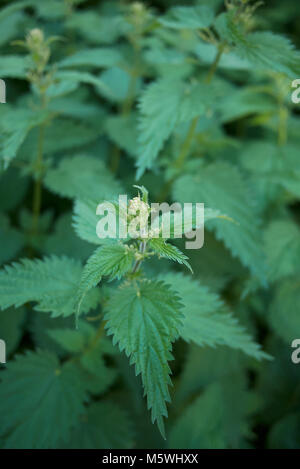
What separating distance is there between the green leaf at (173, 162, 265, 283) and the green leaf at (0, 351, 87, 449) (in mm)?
988

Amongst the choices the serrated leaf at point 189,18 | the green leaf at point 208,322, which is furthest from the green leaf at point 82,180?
the serrated leaf at point 189,18

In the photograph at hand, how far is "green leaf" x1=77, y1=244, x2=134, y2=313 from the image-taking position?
1157 millimetres

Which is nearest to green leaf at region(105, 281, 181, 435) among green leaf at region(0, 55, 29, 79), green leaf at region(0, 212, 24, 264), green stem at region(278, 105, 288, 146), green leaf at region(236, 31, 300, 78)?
green leaf at region(236, 31, 300, 78)

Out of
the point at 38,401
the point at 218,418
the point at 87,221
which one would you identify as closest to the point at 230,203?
the point at 87,221

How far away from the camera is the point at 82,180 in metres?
2.24

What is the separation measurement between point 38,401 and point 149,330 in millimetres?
777

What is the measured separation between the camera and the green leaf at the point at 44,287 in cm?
139

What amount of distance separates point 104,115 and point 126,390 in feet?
6.68

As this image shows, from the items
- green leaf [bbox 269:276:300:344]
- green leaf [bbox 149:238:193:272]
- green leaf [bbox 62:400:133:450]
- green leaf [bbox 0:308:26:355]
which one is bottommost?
green leaf [bbox 62:400:133:450]

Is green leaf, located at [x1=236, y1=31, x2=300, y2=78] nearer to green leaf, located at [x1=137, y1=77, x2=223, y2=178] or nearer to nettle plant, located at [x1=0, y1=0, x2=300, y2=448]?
nettle plant, located at [x1=0, y1=0, x2=300, y2=448]

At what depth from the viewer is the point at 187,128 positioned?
8.66 ft

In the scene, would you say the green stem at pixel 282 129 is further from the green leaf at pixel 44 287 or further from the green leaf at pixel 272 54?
the green leaf at pixel 44 287

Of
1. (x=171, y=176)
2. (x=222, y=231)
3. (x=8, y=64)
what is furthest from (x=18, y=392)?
(x=8, y=64)
